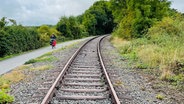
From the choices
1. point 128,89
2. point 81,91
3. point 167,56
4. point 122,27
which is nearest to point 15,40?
point 122,27

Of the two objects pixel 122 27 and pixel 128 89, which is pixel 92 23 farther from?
pixel 128 89

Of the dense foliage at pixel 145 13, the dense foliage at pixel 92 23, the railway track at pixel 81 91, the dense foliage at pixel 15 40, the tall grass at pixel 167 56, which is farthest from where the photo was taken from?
the dense foliage at pixel 92 23

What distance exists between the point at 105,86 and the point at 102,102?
1765mm

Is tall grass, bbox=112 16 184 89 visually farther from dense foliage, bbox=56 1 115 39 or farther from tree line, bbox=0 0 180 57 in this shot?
dense foliage, bbox=56 1 115 39

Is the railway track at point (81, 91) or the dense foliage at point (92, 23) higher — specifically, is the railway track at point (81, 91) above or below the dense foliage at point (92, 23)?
below

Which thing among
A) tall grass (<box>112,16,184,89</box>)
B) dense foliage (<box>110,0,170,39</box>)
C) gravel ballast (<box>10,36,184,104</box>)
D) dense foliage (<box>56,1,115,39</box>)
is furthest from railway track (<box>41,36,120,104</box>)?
dense foliage (<box>56,1,115,39</box>)

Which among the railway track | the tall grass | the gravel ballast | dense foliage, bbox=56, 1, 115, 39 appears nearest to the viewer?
the railway track

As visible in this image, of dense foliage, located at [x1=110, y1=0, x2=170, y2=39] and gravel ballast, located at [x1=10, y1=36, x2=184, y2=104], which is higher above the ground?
dense foliage, located at [x1=110, y1=0, x2=170, y2=39]

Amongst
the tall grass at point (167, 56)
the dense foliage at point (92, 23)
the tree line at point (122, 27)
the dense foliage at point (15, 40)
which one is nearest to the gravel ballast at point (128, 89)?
the tall grass at point (167, 56)

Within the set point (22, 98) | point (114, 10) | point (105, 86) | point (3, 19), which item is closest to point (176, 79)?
point (105, 86)

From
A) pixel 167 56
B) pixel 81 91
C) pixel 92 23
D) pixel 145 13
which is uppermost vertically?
pixel 145 13

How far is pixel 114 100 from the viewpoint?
6914 mm

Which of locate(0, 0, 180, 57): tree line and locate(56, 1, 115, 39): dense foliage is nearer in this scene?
locate(0, 0, 180, 57): tree line

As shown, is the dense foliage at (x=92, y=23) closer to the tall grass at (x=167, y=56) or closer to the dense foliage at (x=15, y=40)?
the dense foliage at (x=15, y=40)
